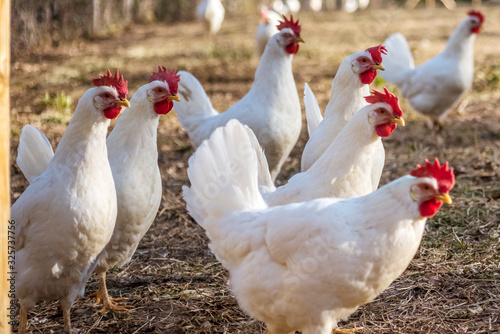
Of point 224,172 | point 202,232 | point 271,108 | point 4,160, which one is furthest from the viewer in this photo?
point 202,232

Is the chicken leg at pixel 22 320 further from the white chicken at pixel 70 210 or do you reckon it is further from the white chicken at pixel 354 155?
the white chicken at pixel 354 155

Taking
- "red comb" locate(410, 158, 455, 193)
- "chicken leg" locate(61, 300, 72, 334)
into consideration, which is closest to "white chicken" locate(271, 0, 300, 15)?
"chicken leg" locate(61, 300, 72, 334)

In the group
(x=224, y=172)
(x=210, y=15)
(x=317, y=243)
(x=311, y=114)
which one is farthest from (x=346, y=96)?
(x=210, y=15)

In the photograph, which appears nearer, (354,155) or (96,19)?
(354,155)

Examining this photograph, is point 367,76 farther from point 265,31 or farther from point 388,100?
point 265,31

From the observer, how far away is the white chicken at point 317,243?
8.57 ft

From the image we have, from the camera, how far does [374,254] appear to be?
2604 mm

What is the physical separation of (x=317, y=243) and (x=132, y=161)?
149cm

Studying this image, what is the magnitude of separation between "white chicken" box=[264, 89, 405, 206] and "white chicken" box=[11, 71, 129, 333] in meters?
1.12

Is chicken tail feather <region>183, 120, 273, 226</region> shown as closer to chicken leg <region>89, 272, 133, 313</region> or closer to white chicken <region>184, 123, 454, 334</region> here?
white chicken <region>184, 123, 454, 334</region>

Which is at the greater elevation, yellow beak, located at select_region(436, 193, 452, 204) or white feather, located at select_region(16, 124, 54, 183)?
yellow beak, located at select_region(436, 193, 452, 204)

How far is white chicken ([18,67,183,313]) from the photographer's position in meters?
3.60

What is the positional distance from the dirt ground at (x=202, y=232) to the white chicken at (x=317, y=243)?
2.71 ft

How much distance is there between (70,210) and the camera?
10.1 feet
